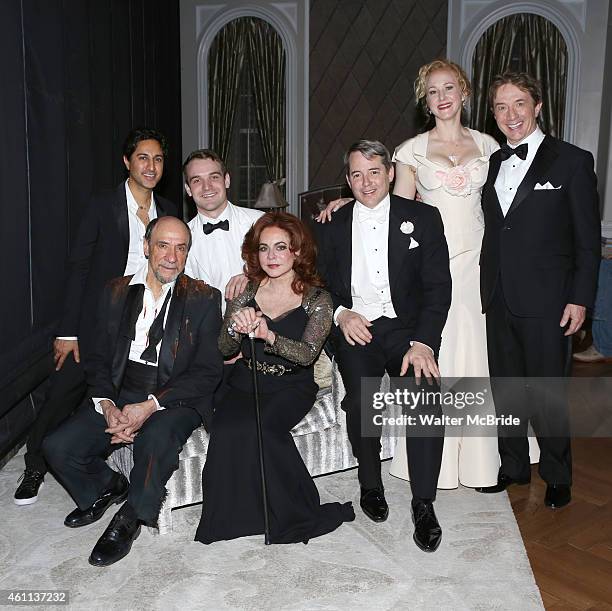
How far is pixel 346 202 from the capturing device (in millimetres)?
3795

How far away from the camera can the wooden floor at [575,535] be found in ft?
9.79

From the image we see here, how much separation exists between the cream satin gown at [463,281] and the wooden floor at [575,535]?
0.28 m

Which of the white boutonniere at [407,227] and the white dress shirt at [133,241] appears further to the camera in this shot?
the white dress shirt at [133,241]

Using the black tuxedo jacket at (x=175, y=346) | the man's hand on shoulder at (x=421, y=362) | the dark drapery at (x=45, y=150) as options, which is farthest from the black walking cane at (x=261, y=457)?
the dark drapery at (x=45, y=150)

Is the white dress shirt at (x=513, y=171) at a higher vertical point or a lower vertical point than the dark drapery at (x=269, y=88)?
lower

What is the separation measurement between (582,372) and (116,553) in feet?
13.5

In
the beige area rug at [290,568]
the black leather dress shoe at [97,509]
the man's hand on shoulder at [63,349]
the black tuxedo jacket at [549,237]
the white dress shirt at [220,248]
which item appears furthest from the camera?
the white dress shirt at [220,248]

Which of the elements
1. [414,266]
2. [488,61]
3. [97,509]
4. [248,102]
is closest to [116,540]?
[97,509]

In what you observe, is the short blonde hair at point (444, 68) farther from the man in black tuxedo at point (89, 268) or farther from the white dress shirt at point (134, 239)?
the white dress shirt at point (134, 239)

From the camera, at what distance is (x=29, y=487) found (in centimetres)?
375

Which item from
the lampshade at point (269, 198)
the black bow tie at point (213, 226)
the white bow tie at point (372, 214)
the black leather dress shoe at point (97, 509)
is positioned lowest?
the black leather dress shoe at point (97, 509)

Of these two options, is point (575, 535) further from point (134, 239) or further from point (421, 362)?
point (134, 239)

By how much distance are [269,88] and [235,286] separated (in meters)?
6.09

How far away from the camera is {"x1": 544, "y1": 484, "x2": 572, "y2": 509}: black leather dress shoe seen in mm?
3680
